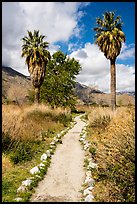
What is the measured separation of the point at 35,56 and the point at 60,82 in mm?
10604

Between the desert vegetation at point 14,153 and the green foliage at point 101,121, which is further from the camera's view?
the green foliage at point 101,121

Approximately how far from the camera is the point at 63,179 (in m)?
A: 7.64

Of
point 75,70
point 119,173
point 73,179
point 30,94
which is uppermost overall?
point 75,70

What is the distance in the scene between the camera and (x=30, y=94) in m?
39.3

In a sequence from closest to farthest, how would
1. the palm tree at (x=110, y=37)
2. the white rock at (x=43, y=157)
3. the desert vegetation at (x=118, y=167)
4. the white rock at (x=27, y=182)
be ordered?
the desert vegetation at (x=118, y=167)
the white rock at (x=27, y=182)
the white rock at (x=43, y=157)
the palm tree at (x=110, y=37)

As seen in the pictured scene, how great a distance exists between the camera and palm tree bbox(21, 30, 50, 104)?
25.2 meters

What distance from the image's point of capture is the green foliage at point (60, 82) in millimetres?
35188

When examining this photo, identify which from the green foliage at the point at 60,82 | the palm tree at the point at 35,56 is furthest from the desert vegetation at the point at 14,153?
the green foliage at the point at 60,82

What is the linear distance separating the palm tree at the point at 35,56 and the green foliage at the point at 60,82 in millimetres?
9344

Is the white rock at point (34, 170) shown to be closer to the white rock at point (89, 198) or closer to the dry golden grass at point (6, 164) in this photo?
the dry golden grass at point (6, 164)

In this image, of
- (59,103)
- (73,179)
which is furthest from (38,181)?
(59,103)

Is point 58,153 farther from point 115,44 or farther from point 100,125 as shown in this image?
point 115,44

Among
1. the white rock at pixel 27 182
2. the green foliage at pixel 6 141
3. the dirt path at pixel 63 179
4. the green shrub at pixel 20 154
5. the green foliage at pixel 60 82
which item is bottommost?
the dirt path at pixel 63 179

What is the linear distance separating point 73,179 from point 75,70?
31432 mm
